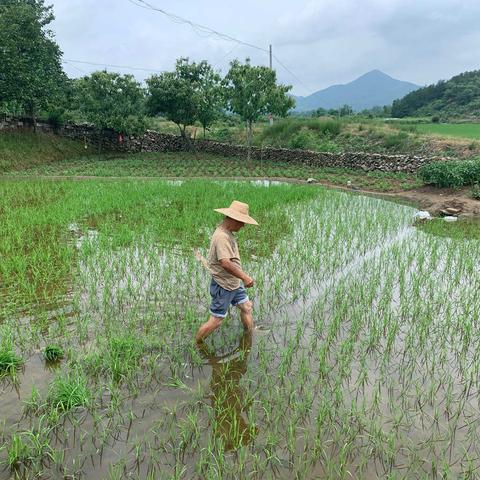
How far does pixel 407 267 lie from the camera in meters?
6.37

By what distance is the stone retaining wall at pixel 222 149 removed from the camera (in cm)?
1838

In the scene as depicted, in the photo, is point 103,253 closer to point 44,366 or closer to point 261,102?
point 44,366

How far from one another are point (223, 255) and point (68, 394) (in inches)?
63.3

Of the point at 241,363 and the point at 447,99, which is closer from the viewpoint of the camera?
the point at 241,363

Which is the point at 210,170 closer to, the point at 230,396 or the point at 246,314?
the point at 246,314

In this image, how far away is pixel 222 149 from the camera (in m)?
26.3

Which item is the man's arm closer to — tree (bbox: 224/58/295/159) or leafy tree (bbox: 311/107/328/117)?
tree (bbox: 224/58/295/159)

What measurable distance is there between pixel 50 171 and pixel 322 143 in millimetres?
13836

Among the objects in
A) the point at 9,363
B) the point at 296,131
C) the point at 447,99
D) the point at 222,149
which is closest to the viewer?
the point at 9,363

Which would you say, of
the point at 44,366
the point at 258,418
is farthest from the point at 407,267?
the point at 44,366

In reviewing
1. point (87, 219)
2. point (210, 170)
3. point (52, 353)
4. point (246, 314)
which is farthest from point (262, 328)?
point (210, 170)

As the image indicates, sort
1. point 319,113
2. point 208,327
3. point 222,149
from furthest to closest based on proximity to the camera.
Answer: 1. point 319,113
2. point 222,149
3. point 208,327

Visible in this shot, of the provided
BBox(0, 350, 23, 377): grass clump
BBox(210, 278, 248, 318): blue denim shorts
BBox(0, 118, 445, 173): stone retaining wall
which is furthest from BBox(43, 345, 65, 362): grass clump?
BBox(0, 118, 445, 173): stone retaining wall

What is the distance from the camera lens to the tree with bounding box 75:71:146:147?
886 inches
